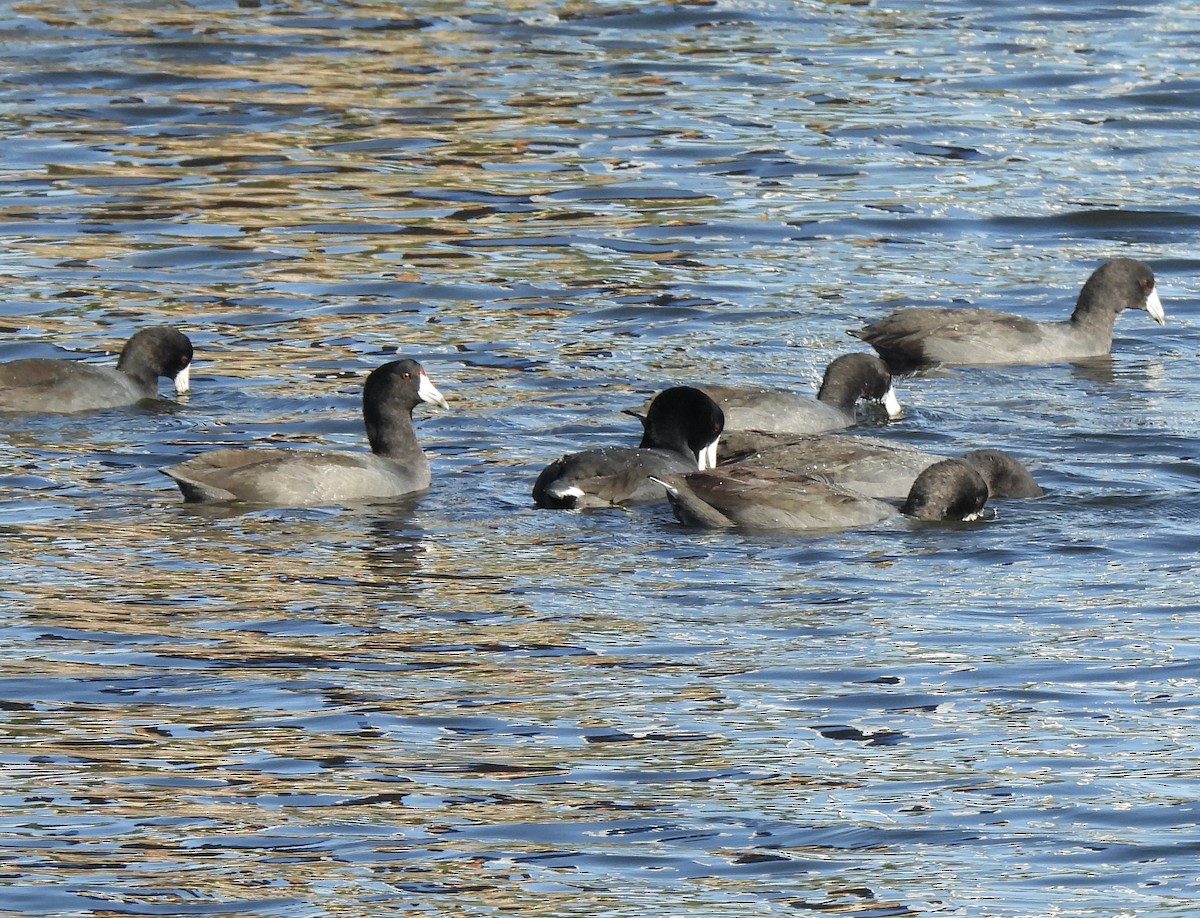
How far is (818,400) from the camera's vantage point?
46.5 feet

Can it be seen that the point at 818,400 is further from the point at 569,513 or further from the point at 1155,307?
the point at 1155,307

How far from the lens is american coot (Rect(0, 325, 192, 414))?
1402 centimetres

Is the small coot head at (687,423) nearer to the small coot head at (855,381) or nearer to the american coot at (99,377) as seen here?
the small coot head at (855,381)

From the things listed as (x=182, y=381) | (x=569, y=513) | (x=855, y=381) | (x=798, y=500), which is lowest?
(x=569, y=513)

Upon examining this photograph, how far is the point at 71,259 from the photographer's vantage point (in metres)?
17.8

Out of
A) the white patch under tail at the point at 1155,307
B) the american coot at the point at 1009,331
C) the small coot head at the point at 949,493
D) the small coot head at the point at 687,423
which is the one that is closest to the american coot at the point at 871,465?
the small coot head at the point at 687,423

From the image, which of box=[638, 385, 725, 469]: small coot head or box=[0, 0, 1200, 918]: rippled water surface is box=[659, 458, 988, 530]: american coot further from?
box=[638, 385, 725, 469]: small coot head

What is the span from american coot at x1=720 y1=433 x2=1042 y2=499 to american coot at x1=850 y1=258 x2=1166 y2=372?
298 cm

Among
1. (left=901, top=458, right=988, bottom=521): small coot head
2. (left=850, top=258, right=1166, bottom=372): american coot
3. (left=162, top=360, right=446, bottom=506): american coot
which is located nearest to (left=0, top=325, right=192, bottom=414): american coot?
(left=162, top=360, right=446, bottom=506): american coot

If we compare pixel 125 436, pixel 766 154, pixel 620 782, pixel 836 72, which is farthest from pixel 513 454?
pixel 836 72

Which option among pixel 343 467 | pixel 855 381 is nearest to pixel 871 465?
pixel 855 381

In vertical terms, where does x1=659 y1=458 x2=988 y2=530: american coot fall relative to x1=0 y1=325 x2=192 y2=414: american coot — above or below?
below

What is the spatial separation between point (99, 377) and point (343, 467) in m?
2.78

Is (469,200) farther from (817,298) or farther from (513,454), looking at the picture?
(513,454)
